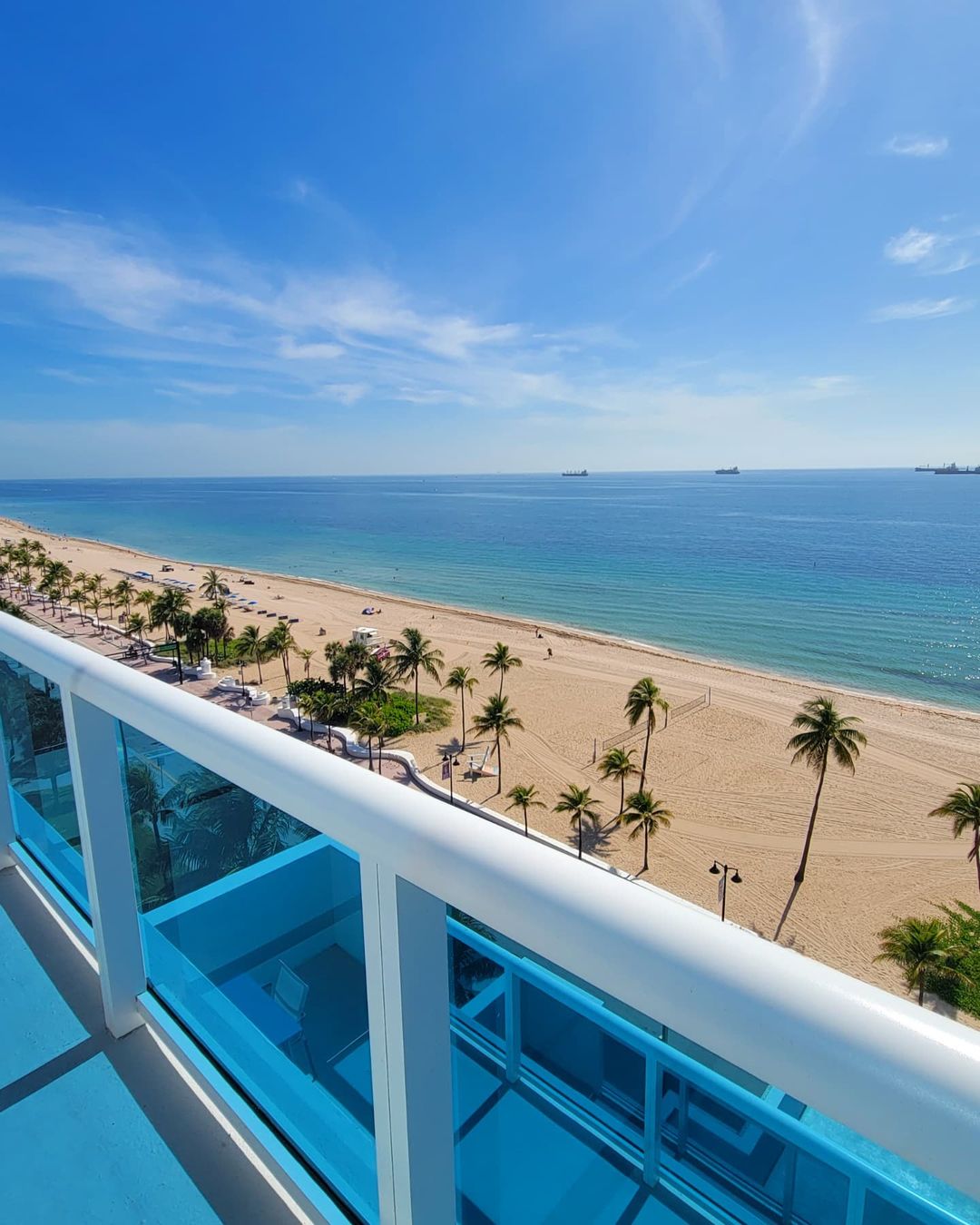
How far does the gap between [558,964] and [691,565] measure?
213ft

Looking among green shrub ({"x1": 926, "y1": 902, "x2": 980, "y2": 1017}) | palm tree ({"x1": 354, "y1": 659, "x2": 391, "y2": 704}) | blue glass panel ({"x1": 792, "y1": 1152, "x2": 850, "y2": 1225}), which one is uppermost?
blue glass panel ({"x1": 792, "y1": 1152, "x2": 850, "y2": 1225})

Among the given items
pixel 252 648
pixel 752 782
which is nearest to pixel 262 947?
pixel 752 782

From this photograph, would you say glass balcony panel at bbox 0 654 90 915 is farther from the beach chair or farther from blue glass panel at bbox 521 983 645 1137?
the beach chair

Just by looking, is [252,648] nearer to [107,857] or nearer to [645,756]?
[645,756]

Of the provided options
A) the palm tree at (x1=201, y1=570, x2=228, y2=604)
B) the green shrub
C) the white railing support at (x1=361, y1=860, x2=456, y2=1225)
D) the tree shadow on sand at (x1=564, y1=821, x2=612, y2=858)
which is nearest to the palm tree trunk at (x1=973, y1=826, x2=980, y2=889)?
the green shrub

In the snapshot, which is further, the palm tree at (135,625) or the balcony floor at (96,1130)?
the palm tree at (135,625)

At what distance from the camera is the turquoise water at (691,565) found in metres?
38.1

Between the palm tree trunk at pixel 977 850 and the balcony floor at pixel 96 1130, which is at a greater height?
the balcony floor at pixel 96 1130

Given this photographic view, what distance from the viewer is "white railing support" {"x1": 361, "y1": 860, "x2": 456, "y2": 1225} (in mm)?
1104

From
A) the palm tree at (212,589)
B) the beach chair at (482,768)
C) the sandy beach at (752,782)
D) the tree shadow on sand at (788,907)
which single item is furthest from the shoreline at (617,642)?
the tree shadow on sand at (788,907)

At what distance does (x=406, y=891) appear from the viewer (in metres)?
1.09

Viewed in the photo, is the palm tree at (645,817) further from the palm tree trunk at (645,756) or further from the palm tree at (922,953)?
the palm tree at (922,953)

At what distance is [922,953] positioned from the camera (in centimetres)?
1264

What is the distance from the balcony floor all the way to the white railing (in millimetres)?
671
